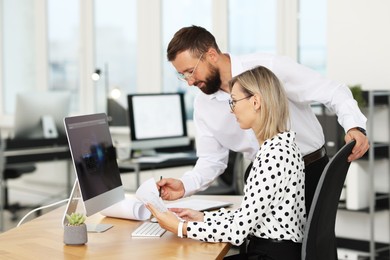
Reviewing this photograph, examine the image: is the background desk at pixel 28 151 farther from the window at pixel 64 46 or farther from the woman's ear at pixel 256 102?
the woman's ear at pixel 256 102

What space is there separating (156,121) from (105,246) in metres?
3.10

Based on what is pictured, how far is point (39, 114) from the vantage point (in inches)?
249

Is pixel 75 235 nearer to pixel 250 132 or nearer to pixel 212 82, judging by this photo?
pixel 212 82

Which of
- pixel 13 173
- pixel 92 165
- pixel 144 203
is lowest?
pixel 13 173

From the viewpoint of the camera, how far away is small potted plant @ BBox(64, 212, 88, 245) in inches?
99.4

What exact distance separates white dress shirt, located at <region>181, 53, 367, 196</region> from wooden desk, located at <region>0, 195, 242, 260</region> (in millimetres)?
522

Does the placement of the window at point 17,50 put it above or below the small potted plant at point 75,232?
above

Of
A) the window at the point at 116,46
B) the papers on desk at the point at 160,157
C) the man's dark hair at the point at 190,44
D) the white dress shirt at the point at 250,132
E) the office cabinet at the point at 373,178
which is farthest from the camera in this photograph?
the window at the point at 116,46

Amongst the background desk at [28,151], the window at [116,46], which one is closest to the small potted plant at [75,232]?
the background desk at [28,151]

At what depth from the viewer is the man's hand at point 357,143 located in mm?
2612

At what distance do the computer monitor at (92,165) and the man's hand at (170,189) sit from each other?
186mm

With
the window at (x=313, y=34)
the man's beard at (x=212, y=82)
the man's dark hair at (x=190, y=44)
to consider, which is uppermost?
the window at (x=313, y=34)

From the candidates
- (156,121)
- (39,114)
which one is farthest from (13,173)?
(156,121)

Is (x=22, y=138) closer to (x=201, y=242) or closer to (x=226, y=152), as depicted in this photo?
(x=226, y=152)
